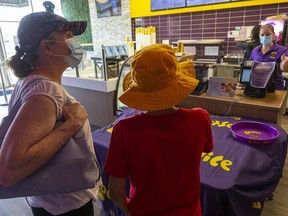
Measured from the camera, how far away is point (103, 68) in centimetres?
284

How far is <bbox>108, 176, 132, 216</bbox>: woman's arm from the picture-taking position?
0.80 m

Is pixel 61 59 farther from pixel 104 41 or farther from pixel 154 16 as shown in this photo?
pixel 104 41

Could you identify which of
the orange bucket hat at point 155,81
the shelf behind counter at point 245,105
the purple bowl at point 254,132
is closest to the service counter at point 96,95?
the shelf behind counter at point 245,105

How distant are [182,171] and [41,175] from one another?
475mm

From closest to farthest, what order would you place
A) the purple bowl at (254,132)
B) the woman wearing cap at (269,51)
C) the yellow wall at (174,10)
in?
the purple bowl at (254,132) → the woman wearing cap at (269,51) → the yellow wall at (174,10)

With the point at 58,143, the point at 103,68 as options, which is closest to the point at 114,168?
the point at 58,143

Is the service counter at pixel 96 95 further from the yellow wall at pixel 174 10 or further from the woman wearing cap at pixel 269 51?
the yellow wall at pixel 174 10

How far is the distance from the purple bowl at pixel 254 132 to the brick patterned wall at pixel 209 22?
2.75 m

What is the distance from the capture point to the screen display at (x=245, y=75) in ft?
6.01

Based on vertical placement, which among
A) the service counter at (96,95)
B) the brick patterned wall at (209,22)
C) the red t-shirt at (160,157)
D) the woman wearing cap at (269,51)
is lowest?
the service counter at (96,95)

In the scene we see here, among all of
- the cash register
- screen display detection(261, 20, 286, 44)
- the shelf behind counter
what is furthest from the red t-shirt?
screen display detection(261, 20, 286, 44)

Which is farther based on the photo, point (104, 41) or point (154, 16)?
point (104, 41)

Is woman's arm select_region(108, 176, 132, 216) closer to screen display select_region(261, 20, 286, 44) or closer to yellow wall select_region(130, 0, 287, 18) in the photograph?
screen display select_region(261, 20, 286, 44)

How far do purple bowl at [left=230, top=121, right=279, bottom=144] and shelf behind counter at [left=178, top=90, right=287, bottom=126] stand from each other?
0.18 metres
